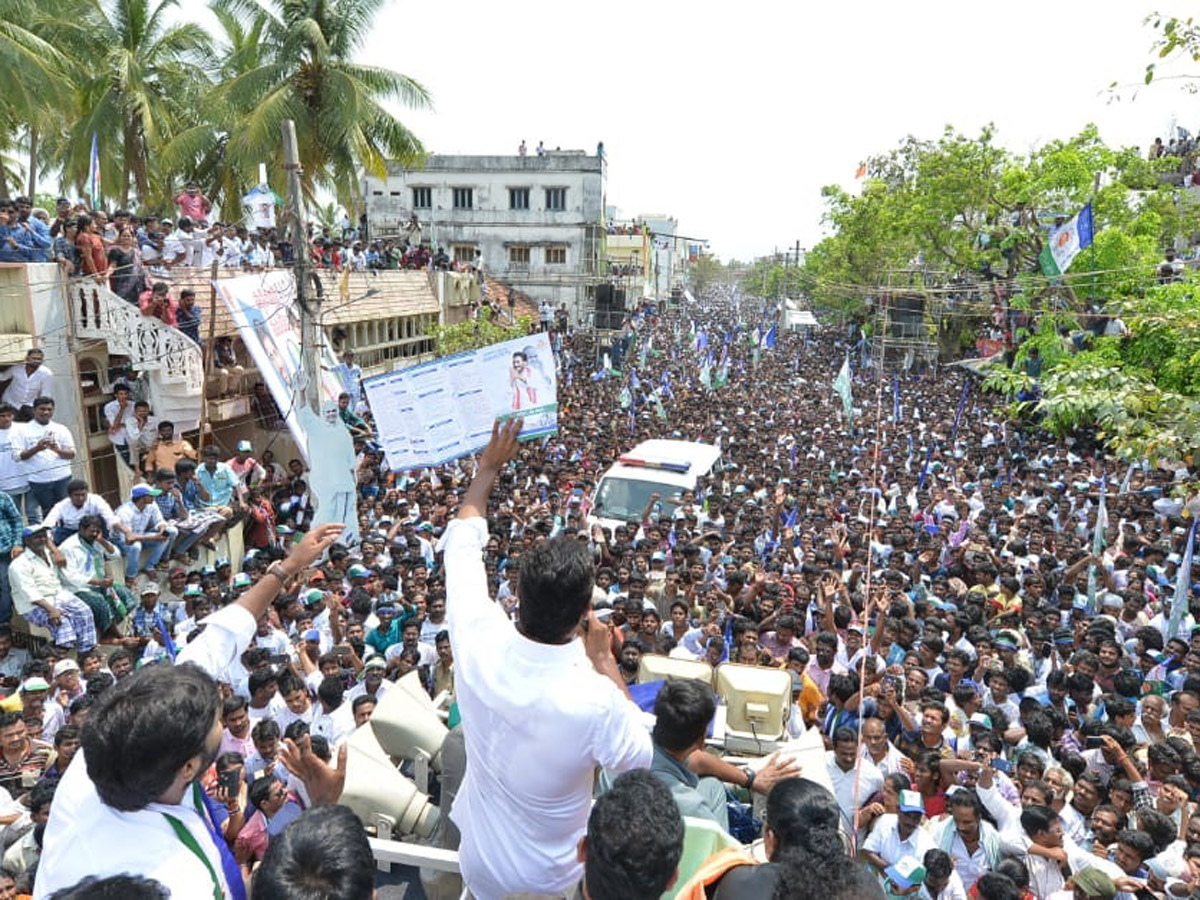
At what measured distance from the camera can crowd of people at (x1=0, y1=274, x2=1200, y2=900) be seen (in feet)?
5.72

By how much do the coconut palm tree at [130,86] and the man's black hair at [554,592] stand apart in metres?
19.1

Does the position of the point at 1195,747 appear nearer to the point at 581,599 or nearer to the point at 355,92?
the point at 581,599

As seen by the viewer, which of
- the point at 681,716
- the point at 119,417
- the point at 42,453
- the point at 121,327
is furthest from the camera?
the point at 121,327

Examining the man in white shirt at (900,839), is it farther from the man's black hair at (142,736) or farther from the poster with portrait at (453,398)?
the man's black hair at (142,736)

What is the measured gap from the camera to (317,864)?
64.4 inches

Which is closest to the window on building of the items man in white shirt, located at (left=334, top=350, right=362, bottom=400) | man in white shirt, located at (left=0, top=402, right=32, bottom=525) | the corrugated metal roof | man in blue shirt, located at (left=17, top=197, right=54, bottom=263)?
the corrugated metal roof

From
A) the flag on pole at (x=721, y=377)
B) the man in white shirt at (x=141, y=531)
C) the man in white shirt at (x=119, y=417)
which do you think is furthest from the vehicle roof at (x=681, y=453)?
the flag on pole at (x=721, y=377)

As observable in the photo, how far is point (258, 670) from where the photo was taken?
5383mm

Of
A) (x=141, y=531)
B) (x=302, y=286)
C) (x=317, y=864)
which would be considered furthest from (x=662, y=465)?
(x=317, y=864)

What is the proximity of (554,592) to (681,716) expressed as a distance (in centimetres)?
→ 72

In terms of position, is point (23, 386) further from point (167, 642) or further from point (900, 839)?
point (900, 839)

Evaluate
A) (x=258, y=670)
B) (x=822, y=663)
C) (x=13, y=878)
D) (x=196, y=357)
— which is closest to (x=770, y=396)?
(x=196, y=357)

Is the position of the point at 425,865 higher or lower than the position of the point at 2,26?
lower

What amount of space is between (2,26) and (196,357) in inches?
361
